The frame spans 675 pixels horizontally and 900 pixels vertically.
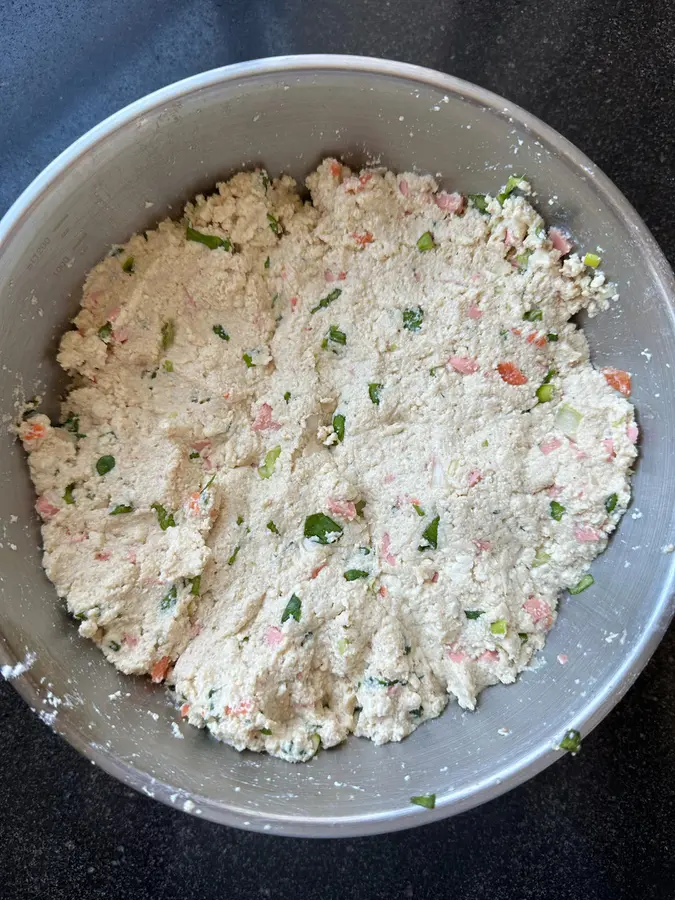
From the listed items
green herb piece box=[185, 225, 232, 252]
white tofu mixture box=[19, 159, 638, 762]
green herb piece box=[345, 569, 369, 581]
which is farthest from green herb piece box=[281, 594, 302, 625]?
green herb piece box=[185, 225, 232, 252]

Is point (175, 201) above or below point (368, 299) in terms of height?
above

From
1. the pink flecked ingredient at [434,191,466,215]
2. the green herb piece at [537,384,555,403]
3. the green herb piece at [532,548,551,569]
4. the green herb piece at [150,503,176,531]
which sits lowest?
the green herb piece at [532,548,551,569]

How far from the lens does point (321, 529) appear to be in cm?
125

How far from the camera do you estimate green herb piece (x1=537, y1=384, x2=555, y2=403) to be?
1.26m

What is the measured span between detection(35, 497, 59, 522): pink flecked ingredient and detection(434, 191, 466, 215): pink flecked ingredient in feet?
3.16

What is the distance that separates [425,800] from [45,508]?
0.89 meters

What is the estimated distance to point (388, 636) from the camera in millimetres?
1206

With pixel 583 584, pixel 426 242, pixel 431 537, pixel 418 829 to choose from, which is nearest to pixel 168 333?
pixel 426 242

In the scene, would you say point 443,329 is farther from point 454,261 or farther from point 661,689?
point 661,689

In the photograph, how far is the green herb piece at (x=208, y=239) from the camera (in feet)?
4.07

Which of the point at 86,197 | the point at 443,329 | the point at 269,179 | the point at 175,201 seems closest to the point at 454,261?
the point at 443,329

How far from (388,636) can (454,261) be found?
75cm

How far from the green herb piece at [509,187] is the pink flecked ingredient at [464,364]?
0.31 m

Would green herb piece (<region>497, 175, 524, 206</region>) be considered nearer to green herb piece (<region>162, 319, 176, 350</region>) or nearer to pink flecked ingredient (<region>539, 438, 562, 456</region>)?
pink flecked ingredient (<region>539, 438, 562, 456</region>)
